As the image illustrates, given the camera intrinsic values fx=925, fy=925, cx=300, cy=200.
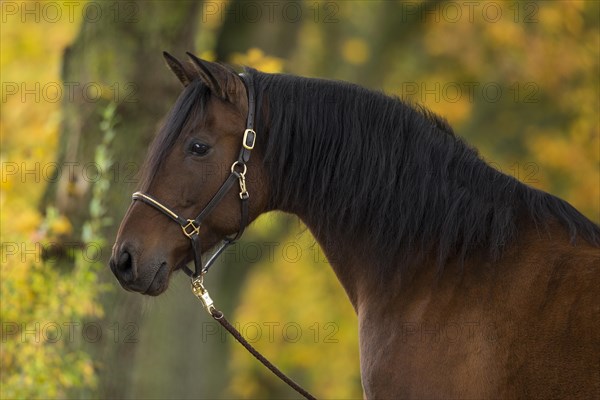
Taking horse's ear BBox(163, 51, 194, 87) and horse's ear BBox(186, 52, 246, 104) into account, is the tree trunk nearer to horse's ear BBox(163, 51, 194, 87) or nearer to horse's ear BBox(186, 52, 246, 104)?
horse's ear BBox(163, 51, 194, 87)

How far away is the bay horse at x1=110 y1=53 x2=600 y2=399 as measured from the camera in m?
4.08

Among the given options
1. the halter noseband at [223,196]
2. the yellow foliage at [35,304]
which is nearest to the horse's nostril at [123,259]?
the halter noseband at [223,196]

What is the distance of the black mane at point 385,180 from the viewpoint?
4.36 metres

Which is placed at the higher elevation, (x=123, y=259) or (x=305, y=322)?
(x=123, y=259)

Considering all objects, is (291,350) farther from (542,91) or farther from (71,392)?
(71,392)

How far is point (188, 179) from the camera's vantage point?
4.50m

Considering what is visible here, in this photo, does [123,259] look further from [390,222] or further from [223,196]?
[390,222]

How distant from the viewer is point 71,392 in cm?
728

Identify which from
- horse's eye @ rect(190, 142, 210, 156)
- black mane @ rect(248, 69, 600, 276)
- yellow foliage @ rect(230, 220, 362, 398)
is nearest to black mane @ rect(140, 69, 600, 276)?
black mane @ rect(248, 69, 600, 276)

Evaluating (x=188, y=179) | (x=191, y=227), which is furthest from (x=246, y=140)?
(x=191, y=227)

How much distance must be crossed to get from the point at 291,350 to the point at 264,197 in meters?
14.4

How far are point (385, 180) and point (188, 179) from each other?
37.6 inches

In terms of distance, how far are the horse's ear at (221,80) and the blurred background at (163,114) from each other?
813 millimetres

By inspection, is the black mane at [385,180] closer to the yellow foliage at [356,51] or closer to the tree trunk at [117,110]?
the tree trunk at [117,110]
